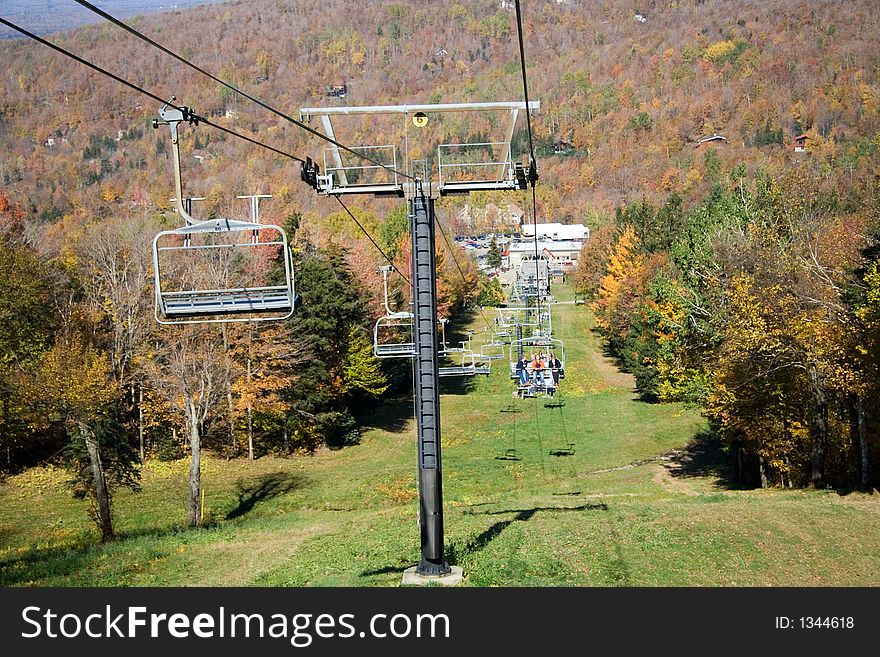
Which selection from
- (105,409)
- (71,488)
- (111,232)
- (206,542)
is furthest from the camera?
(111,232)

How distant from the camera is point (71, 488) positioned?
3353 centimetres

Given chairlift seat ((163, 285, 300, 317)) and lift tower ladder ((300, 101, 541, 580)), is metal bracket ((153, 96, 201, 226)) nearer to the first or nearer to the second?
chairlift seat ((163, 285, 300, 317))

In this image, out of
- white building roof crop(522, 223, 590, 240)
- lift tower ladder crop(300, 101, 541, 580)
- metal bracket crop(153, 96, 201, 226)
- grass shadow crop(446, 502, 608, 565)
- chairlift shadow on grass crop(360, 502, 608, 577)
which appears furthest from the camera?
white building roof crop(522, 223, 590, 240)

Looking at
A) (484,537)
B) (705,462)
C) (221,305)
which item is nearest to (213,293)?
(221,305)

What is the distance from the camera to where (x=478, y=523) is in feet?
68.5

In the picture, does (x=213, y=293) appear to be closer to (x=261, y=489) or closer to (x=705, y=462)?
(x=261, y=489)

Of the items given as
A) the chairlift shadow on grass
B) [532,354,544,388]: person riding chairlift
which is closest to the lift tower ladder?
the chairlift shadow on grass

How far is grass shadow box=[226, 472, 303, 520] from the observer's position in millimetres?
32678

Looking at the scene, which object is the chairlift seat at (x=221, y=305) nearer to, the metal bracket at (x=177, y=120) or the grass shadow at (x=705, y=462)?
the metal bracket at (x=177, y=120)

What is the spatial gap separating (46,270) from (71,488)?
13.7 m

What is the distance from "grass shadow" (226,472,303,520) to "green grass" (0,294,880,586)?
0.11m

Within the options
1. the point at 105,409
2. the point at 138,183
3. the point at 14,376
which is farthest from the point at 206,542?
the point at 138,183

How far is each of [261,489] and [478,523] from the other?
17.6m

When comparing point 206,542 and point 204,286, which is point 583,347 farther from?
point 206,542
